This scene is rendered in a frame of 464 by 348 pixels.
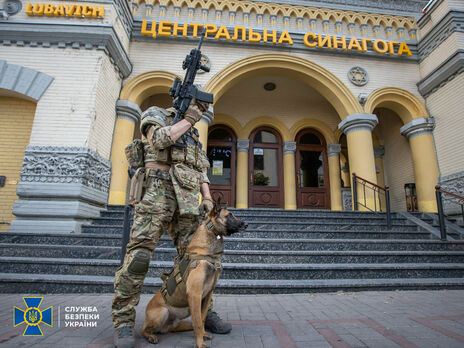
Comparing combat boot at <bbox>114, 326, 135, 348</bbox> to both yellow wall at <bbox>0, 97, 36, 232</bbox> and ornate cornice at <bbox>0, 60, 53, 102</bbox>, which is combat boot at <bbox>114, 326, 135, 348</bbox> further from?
yellow wall at <bbox>0, 97, 36, 232</bbox>

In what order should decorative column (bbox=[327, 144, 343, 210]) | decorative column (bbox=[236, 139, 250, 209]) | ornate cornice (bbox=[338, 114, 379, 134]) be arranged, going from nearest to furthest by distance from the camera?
ornate cornice (bbox=[338, 114, 379, 134]) < decorative column (bbox=[236, 139, 250, 209]) < decorative column (bbox=[327, 144, 343, 210])

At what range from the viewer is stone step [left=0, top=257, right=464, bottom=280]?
12.0 feet

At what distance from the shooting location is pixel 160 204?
2092mm

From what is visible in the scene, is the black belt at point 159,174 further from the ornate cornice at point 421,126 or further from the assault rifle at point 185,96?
the ornate cornice at point 421,126

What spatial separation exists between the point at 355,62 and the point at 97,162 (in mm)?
8328

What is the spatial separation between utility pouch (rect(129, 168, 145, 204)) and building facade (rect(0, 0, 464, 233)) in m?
3.73

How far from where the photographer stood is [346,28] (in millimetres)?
8695

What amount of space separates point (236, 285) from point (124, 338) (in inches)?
71.6

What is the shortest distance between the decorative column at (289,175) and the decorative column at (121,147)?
5.62 meters

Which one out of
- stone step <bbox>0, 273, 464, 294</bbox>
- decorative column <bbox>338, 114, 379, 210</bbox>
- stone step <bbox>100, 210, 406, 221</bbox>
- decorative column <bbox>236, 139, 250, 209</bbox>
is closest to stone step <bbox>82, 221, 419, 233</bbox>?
stone step <bbox>100, 210, 406, 221</bbox>

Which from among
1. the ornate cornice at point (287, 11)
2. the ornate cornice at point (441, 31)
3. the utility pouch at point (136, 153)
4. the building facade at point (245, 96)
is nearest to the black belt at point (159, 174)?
the utility pouch at point (136, 153)

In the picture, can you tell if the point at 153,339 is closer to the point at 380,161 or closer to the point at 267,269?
the point at 267,269

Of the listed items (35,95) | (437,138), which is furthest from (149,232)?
(437,138)

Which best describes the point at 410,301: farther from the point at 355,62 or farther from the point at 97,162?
the point at 355,62
